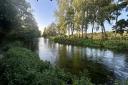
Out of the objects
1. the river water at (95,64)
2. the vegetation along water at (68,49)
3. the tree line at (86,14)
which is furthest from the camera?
the tree line at (86,14)

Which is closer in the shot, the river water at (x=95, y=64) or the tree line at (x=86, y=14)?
the river water at (x=95, y=64)

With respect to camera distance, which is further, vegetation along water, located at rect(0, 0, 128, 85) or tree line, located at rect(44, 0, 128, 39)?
tree line, located at rect(44, 0, 128, 39)

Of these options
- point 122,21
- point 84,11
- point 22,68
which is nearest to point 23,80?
point 22,68

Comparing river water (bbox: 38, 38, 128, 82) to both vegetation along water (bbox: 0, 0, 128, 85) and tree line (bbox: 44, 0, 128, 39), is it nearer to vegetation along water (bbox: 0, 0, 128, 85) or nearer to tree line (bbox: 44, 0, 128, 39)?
vegetation along water (bbox: 0, 0, 128, 85)

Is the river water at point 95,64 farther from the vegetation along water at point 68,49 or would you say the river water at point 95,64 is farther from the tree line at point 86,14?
the tree line at point 86,14

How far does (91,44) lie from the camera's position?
1957 inches

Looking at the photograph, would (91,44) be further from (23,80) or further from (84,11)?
(23,80)

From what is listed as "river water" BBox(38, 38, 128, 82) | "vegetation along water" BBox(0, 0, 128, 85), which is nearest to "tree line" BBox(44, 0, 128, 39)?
"vegetation along water" BBox(0, 0, 128, 85)

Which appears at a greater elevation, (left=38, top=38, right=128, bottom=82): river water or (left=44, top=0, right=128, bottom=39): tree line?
(left=44, top=0, right=128, bottom=39): tree line

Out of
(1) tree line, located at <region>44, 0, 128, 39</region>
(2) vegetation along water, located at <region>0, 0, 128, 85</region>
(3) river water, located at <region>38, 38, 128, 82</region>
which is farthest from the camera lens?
(1) tree line, located at <region>44, 0, 128, 39</region>

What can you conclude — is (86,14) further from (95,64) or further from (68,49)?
(95,64)

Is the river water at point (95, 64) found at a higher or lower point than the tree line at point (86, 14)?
lower

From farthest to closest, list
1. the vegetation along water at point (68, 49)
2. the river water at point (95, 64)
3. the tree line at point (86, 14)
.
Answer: the tree line at point (86, 14)
the river water at point (95, 64)
the vegetation along water at point (68, 49)

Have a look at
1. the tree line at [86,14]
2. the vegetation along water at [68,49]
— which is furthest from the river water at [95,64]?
the tree line at [86,14]
